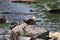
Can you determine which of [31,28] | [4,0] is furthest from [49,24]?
[4,0]

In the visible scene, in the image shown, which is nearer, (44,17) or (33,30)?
(33,30)

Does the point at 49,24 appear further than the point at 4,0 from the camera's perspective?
No

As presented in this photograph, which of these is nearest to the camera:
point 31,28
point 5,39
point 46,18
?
point 5,39

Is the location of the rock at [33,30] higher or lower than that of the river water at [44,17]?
lower

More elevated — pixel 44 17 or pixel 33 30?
pixel 44 17

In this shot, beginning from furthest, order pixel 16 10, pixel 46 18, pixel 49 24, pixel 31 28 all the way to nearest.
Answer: pixel 16 10, pixel 46 18, pixel 49 24, pixel 31 28

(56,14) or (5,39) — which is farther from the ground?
(56,14)

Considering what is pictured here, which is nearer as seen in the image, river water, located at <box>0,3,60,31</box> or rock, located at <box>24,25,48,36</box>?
rock, located at <box>24,25,48,36</box>

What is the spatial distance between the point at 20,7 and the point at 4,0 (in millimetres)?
1361

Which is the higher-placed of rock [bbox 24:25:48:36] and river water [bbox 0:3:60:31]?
river water [bbox 0:3:60:31]

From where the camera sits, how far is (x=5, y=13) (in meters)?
6.55

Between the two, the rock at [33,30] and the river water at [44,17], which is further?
the river water at [44,17]

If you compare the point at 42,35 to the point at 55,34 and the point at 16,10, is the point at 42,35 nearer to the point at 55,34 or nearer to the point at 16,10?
the point at 55,34

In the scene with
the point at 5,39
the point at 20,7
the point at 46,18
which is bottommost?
the point at 5,39
